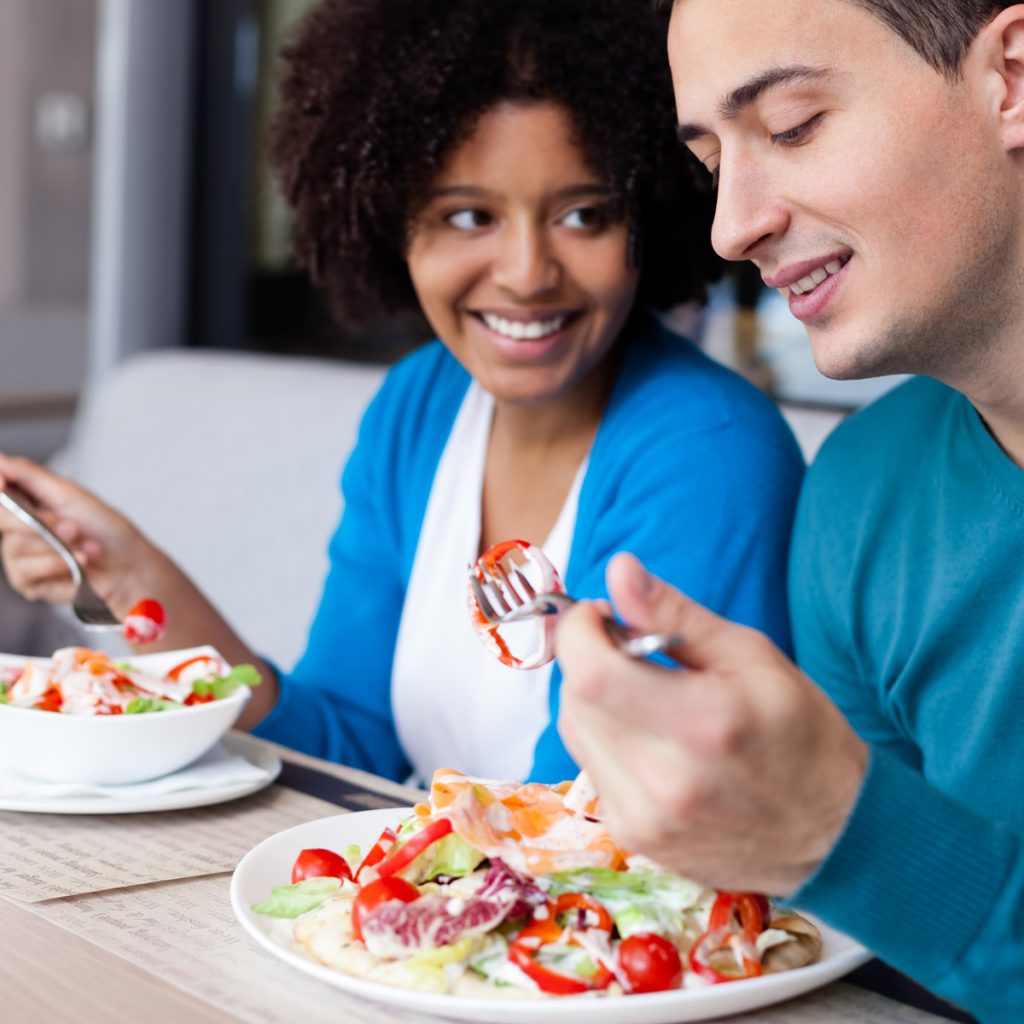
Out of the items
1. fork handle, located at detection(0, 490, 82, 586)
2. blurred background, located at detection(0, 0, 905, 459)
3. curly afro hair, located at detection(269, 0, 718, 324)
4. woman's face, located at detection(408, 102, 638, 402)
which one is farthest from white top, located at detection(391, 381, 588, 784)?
blurred background, located at detection(0, 0, 905, 459)

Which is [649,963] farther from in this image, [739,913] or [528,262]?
[528,262]

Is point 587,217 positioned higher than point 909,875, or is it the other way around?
point 587,217

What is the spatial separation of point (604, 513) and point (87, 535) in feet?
1.67

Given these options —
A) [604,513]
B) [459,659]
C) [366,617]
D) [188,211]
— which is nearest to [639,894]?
[604,513]

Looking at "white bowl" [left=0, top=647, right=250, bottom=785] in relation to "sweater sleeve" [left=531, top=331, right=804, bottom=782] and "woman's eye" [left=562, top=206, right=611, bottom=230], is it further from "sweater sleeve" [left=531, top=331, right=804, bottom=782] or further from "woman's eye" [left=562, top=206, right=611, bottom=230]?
"woman's eye" [left=562, top=206, right=611, bottom=230]

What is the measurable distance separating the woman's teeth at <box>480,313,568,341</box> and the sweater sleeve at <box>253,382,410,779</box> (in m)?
0.28

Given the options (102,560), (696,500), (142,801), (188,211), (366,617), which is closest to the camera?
(142,801)

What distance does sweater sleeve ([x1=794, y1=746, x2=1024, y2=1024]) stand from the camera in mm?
750

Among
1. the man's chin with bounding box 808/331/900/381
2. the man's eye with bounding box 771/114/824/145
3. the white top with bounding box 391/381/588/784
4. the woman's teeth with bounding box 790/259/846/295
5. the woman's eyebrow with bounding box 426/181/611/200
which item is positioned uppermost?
the man's eye with bounding box 771/114/824/145

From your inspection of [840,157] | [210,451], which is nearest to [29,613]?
[210,451]

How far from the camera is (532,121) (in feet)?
4.66

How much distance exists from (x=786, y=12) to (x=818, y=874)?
22.2 inches

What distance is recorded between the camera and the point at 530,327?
1467 mm

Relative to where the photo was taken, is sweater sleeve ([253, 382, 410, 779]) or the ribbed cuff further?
sweater sleeve ([253, 382, 410, 779])
